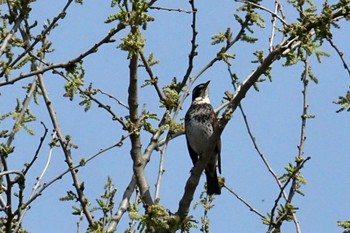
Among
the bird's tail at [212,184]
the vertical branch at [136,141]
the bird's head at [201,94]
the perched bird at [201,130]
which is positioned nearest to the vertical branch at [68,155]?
the vertical branch at [136,141]

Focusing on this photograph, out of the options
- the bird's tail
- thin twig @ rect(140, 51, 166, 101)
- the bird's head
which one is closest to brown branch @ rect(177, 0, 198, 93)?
thin twig @ rect(140, 51, 166, 101)

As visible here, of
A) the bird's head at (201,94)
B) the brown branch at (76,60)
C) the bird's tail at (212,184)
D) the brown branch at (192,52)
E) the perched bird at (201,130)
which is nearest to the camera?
the brown branch at (76,60)

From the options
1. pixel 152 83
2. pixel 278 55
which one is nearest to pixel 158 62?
pixel 152 83

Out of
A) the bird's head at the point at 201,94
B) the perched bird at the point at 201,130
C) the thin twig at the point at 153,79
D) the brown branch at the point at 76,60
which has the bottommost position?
the brown branch at the point at 76,60

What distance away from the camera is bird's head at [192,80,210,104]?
419 inches

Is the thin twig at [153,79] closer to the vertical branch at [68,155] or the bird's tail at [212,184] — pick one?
the vertical branch at [68,155]

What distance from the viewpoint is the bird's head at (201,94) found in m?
10.6

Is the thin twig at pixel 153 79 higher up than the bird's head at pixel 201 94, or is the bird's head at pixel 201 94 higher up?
the bird's head at pixel 201 94

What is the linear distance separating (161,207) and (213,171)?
11.5ft

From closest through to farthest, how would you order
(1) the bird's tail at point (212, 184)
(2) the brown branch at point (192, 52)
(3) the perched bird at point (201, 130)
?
(2) the brown branch at point (192, 52) < (1) the bird's tail at point (212, 184) < (3) the perched bird at point (201, 130)

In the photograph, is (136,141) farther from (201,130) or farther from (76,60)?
(201,130)

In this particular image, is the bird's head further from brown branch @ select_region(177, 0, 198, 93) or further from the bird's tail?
brown branch @ select_region(177, 0, 198, 93)

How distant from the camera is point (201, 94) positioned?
10.8 m

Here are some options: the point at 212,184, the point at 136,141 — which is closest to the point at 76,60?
the point at 136,141
